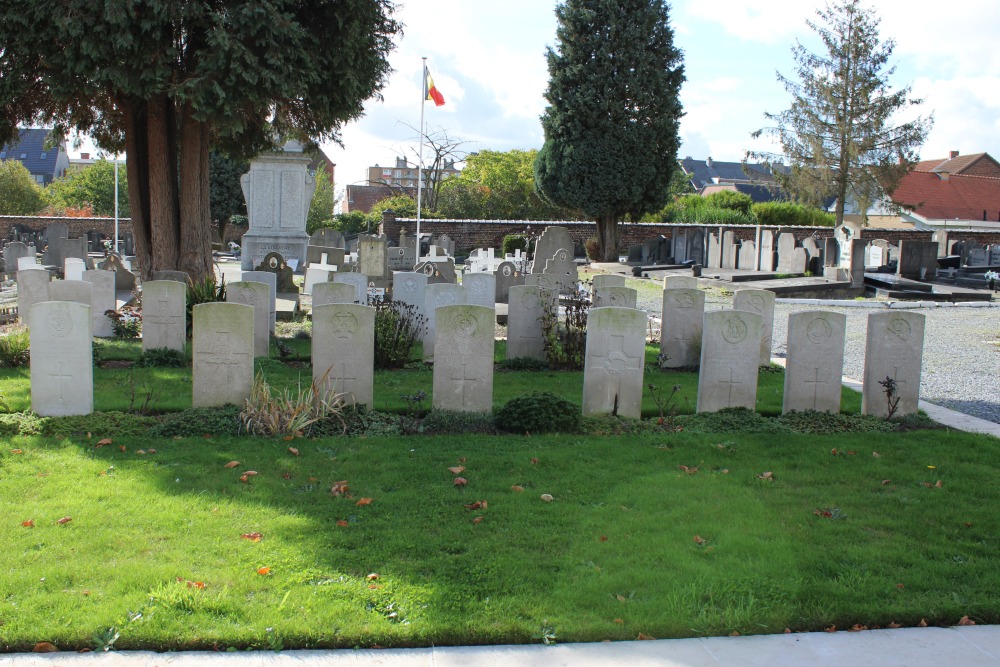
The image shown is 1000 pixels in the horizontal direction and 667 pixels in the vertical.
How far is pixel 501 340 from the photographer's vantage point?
13922 mm

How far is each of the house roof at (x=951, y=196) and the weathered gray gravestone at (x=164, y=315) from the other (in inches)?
2210

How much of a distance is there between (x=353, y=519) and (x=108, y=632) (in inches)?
69.4

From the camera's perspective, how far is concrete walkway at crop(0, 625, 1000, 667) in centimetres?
389

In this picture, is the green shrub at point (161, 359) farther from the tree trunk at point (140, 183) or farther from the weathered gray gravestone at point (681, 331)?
the weathered gray gravestone at point (681, 331)

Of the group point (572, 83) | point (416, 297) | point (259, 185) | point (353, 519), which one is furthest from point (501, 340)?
point (572, 83)

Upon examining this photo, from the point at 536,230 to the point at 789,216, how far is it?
14550 mm

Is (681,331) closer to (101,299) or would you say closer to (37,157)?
(101,299)

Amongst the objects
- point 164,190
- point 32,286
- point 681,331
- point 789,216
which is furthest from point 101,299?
point 789,216

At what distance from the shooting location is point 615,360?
27.2 ft

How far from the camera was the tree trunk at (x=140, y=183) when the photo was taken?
14289 mm

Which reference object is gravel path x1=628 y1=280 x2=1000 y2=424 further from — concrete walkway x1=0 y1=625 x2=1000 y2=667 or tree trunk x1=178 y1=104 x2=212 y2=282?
tree trunk x1=178 y1=104 x2=212 y2=282

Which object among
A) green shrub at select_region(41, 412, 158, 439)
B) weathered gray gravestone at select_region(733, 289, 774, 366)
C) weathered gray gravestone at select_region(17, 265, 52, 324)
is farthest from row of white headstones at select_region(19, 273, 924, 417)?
weathered gray gravestone at select_region(17, 265, 52, 324)

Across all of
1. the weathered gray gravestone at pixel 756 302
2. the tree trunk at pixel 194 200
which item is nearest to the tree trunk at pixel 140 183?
the tree trunk at pixel 194 200

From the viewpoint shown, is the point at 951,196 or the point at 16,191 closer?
the point at 16,191
